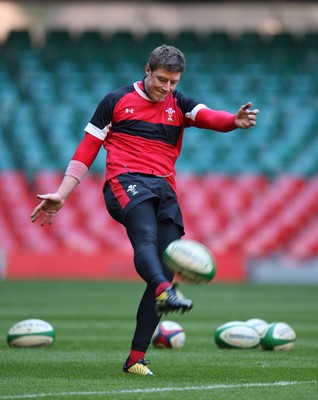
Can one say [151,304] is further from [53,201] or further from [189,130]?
[189,130]

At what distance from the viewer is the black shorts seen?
6.91 m

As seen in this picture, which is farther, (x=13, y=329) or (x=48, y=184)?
(x=48, y=184)

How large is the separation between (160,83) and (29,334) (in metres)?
3.25

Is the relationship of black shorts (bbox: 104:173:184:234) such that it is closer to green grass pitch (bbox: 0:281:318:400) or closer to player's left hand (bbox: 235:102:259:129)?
player's left hand (bbox: 235:102:259:129)

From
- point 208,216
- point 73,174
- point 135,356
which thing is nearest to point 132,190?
point 73,174

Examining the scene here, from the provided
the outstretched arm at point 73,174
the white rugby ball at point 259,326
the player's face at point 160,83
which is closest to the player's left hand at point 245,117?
the player's face at point 160,83

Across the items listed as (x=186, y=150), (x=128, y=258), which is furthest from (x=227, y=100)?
(x=128, y=258)

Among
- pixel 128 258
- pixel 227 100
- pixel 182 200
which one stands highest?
pixel 227 100

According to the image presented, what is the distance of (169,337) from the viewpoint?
9492 millimetres

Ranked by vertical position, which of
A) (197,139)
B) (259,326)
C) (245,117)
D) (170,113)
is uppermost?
(197,139)

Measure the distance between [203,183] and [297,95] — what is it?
4512mm

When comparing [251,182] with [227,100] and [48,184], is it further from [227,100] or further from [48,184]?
[48,184]

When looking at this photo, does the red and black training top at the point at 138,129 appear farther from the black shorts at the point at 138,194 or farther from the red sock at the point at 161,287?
the red sock at the point at 161,287

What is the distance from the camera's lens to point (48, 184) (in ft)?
81.5
